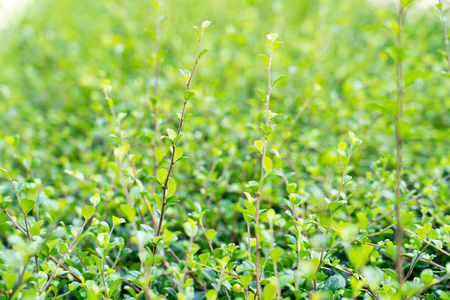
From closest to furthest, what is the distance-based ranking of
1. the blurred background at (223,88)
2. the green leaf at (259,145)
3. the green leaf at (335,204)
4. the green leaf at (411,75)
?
the green leaf at (411,75), the green leaf at (335,204), the green leaf at (259,145), the blurred background at (223,88)

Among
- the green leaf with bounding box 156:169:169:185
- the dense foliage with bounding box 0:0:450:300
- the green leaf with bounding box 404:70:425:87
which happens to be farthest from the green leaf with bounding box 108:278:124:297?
the green leaf with bounding box 404:70:425:87

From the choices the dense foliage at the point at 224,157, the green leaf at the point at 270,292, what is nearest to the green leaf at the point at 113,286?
the dense foliage at the point at 224,157

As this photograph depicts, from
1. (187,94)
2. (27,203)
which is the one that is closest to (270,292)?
(187,94)

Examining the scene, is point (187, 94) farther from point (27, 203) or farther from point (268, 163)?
point (27, 203)

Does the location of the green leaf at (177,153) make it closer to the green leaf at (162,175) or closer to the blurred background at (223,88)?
the green leaf at (162,175)

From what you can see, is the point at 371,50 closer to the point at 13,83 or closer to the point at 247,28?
the point at 247,28

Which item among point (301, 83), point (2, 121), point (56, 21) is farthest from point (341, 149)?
point (56, 21)
